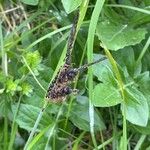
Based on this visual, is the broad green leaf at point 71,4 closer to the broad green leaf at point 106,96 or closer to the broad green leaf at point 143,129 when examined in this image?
the broad green leaf at point 106,96

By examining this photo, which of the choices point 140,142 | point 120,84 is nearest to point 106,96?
point 120,84

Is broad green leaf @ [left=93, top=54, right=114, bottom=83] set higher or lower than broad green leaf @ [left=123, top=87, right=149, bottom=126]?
higher

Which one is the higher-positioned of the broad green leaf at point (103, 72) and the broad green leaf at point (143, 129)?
the broad green leaf at point (103, 72)

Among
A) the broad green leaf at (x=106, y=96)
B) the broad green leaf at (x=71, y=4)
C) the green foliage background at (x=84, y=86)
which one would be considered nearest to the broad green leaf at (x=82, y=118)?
the green foliage background at (x=84, y=86)

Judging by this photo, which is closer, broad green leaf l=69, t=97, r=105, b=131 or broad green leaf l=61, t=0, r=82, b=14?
broad green leaf l=61, t=0, r=82, b=14

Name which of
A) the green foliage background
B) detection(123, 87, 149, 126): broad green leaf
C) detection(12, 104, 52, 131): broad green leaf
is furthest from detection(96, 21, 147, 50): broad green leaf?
detection(12, 104, 52, 131): broad green leaf

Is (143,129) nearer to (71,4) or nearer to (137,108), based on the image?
(137,108)

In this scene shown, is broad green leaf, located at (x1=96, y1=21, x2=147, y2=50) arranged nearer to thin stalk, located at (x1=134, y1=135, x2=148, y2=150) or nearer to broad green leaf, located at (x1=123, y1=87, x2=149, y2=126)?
broad green leaf, located at (x1=123, y1=87, x2=149, y2=126)

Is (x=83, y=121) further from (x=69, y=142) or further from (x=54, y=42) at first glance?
(x=54, y=42)
